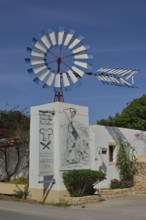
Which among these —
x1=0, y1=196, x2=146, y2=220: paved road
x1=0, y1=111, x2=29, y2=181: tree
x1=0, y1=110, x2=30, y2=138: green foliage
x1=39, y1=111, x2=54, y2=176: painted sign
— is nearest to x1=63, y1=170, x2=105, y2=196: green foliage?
x1=39, y1=111, x2=54, y2=176: painted sign

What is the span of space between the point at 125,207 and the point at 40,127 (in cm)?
535

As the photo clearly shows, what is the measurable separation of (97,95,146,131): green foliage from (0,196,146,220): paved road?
20.0m

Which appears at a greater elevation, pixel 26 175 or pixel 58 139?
pixel 58 139

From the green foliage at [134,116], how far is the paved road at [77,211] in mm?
19978

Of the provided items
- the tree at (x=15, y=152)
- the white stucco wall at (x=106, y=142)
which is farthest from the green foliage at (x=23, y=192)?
the white stucco wall at (x=106, y=142)

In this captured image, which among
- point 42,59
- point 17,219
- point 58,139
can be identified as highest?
point 42,59

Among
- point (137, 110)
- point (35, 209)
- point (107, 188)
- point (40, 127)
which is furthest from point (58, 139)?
point (137, 110)

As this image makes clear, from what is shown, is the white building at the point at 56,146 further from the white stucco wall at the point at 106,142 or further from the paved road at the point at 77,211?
the paved road at the point at 77,211

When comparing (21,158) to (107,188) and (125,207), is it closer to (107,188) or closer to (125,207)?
(107,188)

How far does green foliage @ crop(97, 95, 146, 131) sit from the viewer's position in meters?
38.6

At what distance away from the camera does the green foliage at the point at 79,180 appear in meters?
18.3

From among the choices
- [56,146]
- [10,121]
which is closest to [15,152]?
[56,146]

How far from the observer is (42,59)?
67.1 feet

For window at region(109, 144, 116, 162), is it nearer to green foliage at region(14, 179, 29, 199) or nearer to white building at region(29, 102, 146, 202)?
white building at region(29, 102, 146, 202)
